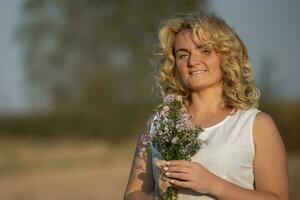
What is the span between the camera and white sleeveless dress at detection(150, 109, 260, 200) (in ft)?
9.32

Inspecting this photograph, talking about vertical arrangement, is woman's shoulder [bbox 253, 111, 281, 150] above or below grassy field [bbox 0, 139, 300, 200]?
above

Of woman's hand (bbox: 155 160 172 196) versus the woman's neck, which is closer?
woman's hand (bbox: 155 160 172 196)

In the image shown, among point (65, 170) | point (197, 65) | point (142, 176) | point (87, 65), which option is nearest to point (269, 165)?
point (197, 65)

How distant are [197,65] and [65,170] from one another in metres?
15.5

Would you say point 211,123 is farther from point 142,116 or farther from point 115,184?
point 142,116

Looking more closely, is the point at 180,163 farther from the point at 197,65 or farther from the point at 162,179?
the point at 197,65

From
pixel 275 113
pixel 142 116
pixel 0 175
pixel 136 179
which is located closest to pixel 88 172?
pixel 0 175

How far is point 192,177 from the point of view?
2697 millimetres

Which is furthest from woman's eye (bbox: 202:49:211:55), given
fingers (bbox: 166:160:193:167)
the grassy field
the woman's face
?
the grassy field

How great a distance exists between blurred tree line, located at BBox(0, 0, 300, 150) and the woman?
1623cm

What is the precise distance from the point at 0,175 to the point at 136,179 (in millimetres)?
15418

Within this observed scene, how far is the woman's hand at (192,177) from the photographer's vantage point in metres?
2.70

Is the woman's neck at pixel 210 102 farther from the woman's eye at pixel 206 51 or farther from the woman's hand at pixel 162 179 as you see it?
the woman's hand at pixel 162 179

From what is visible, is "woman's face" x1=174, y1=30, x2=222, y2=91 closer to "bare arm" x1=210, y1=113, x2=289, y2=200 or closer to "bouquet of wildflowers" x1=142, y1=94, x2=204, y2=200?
"bouquet of wildflowers" x1=142, y1=94, x2=204, y2=200
